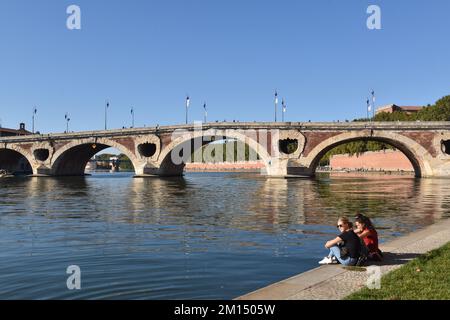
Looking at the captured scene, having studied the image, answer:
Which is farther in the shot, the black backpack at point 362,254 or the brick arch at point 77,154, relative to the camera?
the brick arch at point 77,154

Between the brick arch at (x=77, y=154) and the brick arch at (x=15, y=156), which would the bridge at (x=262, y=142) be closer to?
the brick arch at (x=77, y=154)

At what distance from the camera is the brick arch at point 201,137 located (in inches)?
2982

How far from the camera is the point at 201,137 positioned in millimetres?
81688

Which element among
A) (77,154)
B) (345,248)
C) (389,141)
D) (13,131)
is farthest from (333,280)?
(13,131)

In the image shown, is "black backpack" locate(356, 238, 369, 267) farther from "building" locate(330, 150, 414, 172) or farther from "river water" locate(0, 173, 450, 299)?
"building" locate(330, 150, 414, 172)

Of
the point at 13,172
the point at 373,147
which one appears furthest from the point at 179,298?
the point at 373,147

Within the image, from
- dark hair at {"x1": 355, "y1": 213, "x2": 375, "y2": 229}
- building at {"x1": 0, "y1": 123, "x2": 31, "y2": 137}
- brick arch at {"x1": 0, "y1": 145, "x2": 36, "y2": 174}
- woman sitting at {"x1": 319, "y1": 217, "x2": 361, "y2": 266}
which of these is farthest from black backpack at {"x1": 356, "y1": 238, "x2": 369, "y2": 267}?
building at {"x1": 0, "y1": 123, "x2": 31, "y2": 137}

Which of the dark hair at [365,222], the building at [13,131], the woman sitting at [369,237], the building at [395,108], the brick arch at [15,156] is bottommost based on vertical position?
the woman sitting at [369,237]

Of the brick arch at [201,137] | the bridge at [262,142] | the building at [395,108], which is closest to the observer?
the bridge at [262,142]

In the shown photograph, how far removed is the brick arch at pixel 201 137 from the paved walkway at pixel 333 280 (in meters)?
62.2

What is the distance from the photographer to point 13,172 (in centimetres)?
11419

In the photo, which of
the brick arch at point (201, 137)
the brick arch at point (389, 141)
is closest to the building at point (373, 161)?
the brick arch at point (389, 141)

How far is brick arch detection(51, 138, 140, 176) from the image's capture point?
87062 mm

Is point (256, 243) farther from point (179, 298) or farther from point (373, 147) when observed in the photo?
point (373, 147)
